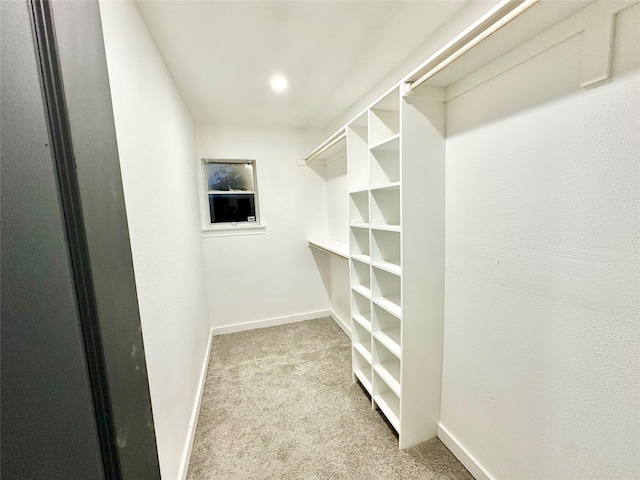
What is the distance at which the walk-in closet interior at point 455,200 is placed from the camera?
83cm

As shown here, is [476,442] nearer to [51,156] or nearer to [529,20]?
[529,20]

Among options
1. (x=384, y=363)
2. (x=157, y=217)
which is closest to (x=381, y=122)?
(x=157, y=217)

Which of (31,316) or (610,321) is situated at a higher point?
(31,316)

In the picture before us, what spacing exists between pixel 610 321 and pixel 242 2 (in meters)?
1.87

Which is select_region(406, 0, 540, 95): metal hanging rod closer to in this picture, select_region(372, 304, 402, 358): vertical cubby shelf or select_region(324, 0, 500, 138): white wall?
select_region(324, 0, 500, 138): white wall

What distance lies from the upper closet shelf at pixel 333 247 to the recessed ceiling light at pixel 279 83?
4.55ft

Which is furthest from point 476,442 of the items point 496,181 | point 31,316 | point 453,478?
point 31,316

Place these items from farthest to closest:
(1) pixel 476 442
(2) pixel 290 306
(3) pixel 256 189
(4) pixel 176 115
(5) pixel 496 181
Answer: (2) pixel 290 306, (3) pixel 256 189, (4) pixel 176 115, (1) pixel 476 442, (5) pixel 496 181

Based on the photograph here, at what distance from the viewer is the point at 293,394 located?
200 cm

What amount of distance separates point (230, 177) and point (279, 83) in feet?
4.52

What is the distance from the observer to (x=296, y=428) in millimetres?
1683

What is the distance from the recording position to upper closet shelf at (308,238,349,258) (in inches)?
89.4

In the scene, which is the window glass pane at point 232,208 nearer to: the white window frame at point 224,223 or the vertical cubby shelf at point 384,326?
the white window frame at point 224,223

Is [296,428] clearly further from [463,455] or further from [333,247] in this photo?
[333,247]
